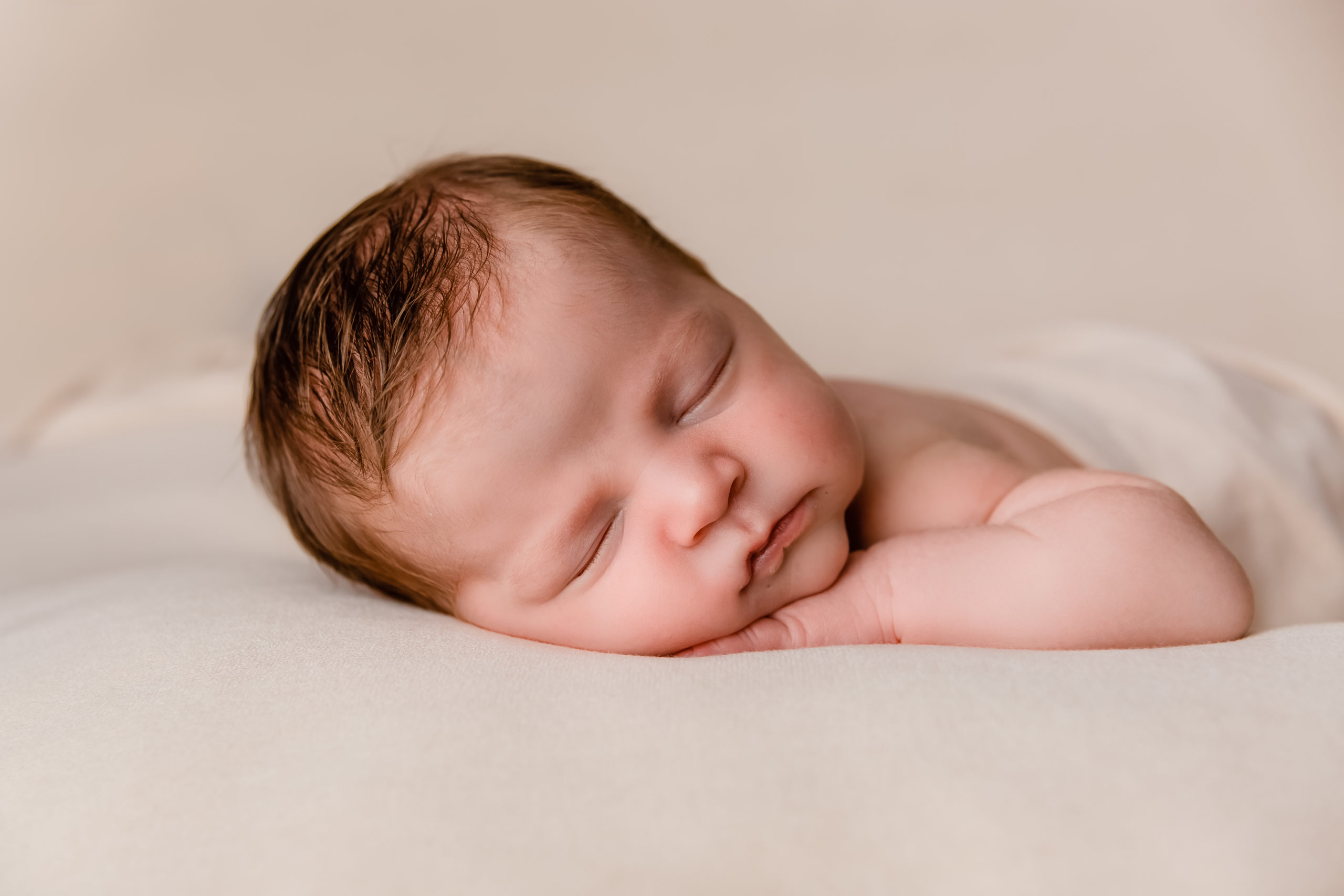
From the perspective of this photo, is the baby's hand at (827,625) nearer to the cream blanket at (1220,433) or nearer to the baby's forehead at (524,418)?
the baby's forehead at (524,418)

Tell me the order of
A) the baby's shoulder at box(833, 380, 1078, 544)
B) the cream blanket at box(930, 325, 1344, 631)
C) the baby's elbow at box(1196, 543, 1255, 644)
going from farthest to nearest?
1. the cream blanket at box(930, 325, 1344, 631)
2. the baby's shoulder at box(833, 380, 1078, 544)
3. the baby's elbow at box(1196, 543, 1255, 644)

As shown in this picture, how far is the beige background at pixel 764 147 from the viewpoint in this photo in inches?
85.4

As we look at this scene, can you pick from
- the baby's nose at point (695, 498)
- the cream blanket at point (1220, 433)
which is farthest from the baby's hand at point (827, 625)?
the cream blanket at point (1220, 433)

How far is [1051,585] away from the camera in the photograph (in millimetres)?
807

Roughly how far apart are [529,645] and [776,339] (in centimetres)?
40

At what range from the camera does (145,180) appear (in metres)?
2.21

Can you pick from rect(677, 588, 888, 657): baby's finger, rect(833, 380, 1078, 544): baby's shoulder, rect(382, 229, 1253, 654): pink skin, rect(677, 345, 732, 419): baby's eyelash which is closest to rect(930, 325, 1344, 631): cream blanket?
rect(833, 380, 1078, 544): baby's shoulder

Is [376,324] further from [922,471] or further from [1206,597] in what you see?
[1206,597]

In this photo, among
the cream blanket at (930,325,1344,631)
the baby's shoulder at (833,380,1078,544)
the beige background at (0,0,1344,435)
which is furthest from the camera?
the beige background at (0,0,1344,435)

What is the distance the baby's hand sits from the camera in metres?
0.87

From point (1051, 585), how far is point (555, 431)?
0.43 metres

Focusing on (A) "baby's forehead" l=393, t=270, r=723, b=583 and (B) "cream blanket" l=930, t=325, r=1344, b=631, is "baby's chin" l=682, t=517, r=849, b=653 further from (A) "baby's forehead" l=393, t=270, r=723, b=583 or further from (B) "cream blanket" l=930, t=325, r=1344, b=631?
(B) "cream blanket" l=930, t=325, r=1344, b=631

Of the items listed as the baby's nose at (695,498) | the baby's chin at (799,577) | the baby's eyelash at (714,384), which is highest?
the baby's eyelash at (714,384)

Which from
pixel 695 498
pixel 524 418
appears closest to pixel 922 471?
pixel 695 498
